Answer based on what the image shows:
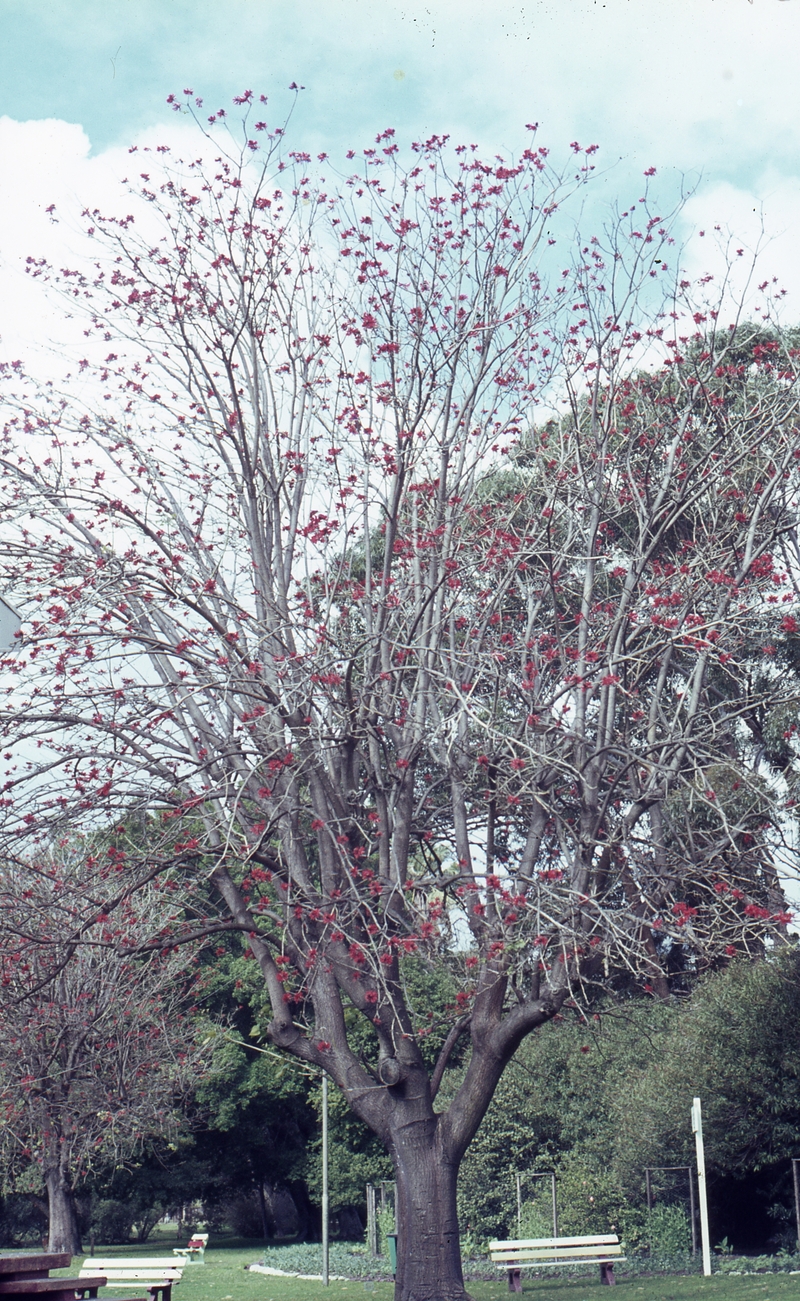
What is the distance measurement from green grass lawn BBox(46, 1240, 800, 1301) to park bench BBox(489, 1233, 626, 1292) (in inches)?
8.9

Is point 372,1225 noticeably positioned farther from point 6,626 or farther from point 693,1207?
point 6,626

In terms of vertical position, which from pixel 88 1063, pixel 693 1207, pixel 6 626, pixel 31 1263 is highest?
pixel 6 626

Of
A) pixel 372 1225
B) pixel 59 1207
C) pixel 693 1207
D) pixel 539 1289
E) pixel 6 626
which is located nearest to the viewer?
pixel 6 626

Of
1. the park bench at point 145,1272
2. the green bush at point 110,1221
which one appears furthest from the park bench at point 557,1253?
the green bush at point 110,1221

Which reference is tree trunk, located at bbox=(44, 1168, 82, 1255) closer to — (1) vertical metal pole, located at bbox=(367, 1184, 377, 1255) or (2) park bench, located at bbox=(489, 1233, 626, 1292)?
(1) vertical metal pole, located at bbox=(367, 1184, 377, 1255)

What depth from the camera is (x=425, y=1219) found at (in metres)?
9.59

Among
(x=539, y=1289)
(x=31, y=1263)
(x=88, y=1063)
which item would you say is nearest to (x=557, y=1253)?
(x=539, y=1289)

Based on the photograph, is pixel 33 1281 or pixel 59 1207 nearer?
pixel 33 1281

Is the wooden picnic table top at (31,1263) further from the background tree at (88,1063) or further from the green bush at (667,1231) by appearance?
the green bush at (667,1231)

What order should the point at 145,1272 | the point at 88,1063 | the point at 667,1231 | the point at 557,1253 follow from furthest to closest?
the point at 88,1063 < the point at 667,1231 < the point at 557,1253 < the point at 145,1272

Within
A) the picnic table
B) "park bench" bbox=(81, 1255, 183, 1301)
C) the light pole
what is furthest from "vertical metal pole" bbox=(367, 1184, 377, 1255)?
the light pole

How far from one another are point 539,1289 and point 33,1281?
11.3 meters

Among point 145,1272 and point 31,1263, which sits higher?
point 31,1263

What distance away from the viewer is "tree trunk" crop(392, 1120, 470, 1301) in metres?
9.43
